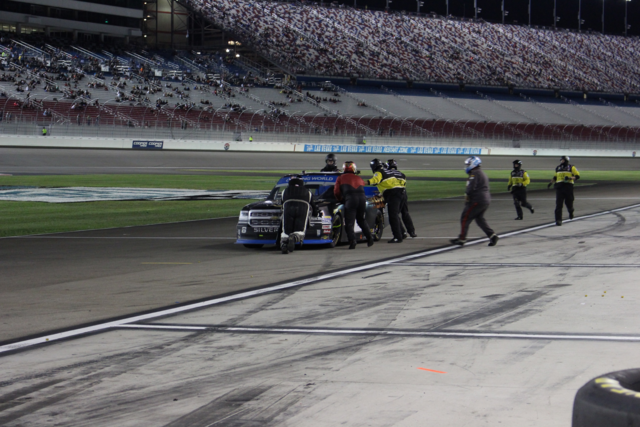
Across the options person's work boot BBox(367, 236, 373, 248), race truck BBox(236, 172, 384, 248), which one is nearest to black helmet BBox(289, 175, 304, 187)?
race truck BBox(236, 172, 384, 248)

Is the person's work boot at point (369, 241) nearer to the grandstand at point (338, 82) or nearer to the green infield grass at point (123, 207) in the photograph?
the green infield grass at point (123, 207)

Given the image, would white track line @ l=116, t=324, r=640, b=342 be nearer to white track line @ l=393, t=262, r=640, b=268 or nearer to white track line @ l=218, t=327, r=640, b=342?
white track line @ l=218, t=327, r=640, b=342

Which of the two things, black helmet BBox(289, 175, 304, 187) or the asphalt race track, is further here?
black helmet BBox(289, 175, 304, 187)

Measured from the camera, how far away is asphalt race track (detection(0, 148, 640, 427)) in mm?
4328

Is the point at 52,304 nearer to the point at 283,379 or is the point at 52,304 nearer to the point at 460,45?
the point at 283,379

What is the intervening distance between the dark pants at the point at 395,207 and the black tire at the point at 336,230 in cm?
105

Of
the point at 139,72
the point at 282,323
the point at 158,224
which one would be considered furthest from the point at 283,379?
the point at 139,72

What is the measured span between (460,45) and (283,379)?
264ft

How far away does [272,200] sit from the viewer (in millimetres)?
13578

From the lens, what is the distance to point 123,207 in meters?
21.5

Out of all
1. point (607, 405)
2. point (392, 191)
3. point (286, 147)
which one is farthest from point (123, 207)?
point (286, 147)

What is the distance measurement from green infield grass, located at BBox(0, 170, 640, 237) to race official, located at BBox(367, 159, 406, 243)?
627 cm

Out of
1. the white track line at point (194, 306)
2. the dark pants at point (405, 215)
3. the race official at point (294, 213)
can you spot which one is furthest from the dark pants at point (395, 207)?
the race official at point (294, 213)

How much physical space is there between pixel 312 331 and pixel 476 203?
24.0 feet
